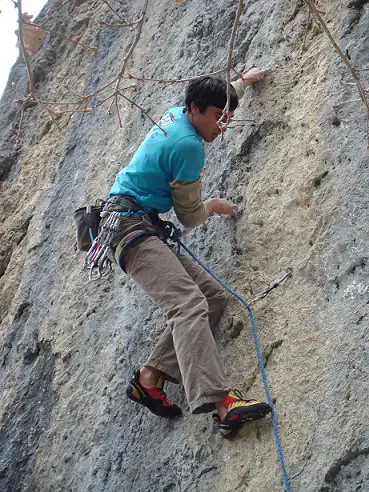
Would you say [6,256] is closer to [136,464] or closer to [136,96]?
[136,96]

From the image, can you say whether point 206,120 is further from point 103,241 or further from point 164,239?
point 103,241

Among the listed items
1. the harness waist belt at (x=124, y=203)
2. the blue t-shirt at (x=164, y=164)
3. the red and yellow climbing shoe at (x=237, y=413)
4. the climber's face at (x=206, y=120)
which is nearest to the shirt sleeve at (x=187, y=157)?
the blue t-shirt at (x=164, y=164)

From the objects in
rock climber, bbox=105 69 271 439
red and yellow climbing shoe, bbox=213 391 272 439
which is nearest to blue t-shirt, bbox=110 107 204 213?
rock climber, bbox=105 69 271 439

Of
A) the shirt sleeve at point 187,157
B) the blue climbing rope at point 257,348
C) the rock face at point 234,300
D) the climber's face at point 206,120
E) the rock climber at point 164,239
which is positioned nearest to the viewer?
the blue climbing rope at point 257,348

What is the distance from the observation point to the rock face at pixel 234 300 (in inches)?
113

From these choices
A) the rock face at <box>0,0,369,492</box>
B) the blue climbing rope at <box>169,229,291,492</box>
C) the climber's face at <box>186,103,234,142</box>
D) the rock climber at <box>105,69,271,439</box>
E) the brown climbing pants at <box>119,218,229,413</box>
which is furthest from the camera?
the climber's face at <box>186,103,234,142</box>

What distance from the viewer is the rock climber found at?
3.16 meters

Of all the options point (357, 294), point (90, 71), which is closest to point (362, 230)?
point (357, 294)

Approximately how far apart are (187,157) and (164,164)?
15 cm

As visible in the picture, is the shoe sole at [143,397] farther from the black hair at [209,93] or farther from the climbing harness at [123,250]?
the black hair at [209,93]

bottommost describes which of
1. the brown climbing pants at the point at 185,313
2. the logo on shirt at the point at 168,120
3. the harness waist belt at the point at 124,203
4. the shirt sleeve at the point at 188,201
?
the brown climbing pants at the point at 185,313

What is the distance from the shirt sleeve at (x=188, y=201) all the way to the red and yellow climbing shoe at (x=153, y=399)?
0.89 metres

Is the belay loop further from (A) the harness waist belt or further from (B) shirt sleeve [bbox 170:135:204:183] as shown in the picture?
(B) shirt sleeve [bbox 170:135:204:183]

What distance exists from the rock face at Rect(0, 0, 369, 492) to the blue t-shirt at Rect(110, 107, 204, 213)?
21.0 inches
